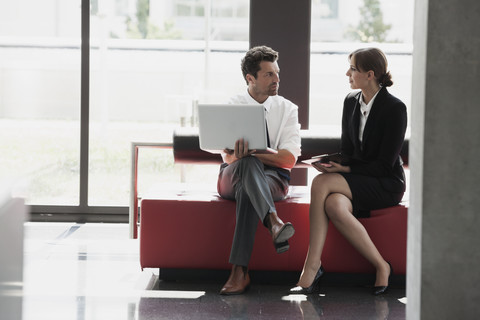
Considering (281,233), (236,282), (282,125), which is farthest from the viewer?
(282,125)

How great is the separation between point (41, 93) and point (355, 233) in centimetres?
291

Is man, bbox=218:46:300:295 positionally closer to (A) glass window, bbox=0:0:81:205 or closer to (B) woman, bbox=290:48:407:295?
(B) woman, bbox=290:48:407:295

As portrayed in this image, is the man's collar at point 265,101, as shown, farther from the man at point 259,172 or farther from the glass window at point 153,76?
the glass window at point 153,76

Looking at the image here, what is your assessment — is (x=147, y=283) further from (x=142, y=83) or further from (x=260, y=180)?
(x=142, y=83)

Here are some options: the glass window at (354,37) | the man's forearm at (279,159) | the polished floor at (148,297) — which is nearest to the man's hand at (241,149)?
the man's forearm at (279,159)

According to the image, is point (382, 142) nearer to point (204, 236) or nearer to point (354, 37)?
point (204, 236)

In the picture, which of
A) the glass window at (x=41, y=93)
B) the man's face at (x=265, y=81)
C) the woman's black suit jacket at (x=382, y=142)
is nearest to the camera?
the woman's black suit jacket at (x=382, y=142)

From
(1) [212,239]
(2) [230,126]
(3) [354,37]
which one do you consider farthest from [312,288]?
(3) [354,37]

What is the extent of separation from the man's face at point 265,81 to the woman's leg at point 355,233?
2.40 ft

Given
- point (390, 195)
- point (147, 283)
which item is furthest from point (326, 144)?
point (147, 283)

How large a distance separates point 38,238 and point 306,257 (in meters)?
2.10

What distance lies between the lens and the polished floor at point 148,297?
A: 3781 mm

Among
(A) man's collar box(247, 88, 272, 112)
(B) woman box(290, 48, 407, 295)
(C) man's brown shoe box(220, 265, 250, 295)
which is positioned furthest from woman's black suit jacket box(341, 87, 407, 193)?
(C) man's brown shoe box(220, 265, 250, 295)

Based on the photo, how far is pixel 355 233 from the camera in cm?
420
